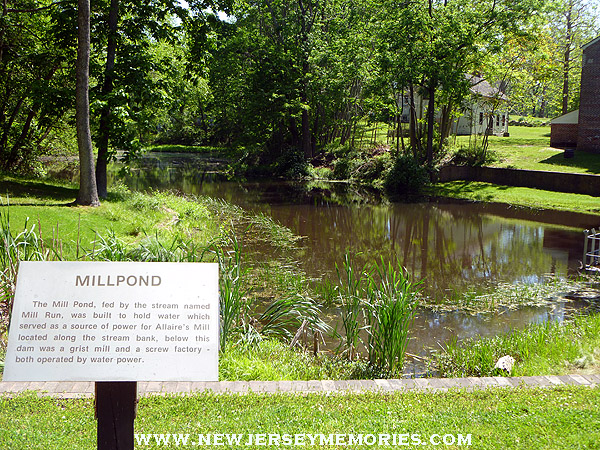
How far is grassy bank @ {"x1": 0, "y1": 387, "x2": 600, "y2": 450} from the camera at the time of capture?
516 cm

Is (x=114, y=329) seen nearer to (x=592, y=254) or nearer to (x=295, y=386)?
(x=295, y=386)

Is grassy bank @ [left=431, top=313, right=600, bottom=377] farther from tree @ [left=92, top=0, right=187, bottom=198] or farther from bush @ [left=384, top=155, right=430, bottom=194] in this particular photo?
bush @ [left=384, top=155, right=430, bottom=194]

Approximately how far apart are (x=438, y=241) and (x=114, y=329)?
17.6m

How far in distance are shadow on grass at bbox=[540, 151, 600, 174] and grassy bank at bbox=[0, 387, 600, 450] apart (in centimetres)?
3042

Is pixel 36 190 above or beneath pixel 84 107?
beneath

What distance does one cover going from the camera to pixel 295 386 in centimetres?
647

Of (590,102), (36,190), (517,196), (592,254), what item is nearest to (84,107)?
(36,190)

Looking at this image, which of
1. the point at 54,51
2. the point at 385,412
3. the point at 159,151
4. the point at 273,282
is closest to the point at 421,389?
the point at 385,412

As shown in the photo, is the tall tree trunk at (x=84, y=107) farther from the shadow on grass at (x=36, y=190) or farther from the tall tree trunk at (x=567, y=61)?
the tall tree trunk at (x=567, y=61)

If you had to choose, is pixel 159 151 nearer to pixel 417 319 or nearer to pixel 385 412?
pixel 417 319

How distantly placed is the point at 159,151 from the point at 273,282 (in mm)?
63730

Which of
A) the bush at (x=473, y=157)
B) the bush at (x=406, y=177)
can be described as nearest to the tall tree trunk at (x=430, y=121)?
the bush at (x=406, y=177)

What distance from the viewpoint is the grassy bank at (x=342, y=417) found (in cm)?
516

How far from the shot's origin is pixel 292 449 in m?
5.00
